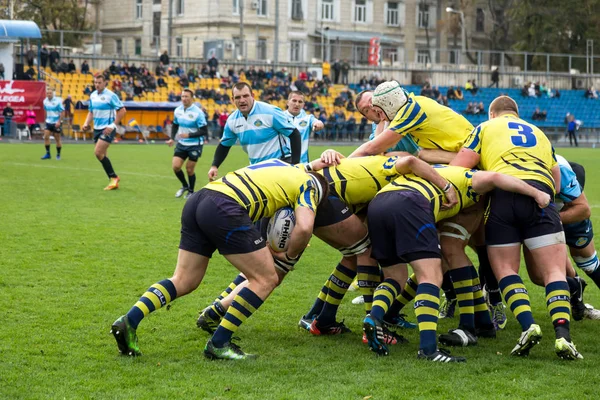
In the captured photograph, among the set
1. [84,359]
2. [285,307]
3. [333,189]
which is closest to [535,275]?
[333,189]

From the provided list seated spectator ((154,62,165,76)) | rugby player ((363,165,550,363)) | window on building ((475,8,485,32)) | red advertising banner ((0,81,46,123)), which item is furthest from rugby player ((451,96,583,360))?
window on building ((475,8,485,32))

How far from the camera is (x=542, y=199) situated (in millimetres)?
6629

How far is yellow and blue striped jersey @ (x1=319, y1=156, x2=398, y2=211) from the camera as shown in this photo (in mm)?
7031

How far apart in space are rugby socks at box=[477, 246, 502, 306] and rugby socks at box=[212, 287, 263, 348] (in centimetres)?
232

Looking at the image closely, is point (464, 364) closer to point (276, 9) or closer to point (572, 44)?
point (276, 9)

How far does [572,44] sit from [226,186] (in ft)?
222

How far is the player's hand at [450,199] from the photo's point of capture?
266 inches

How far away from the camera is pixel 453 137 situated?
25.3ft

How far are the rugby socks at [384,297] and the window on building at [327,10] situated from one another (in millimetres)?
63538

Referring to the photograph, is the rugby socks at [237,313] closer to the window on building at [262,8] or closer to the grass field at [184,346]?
the grass field at [184,346]

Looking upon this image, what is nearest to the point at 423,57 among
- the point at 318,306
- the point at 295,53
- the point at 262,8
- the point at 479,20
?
the point at 479,20

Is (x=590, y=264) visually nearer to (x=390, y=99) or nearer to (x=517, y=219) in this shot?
(x=517, y=219)

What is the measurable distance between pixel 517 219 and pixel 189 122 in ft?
36.7

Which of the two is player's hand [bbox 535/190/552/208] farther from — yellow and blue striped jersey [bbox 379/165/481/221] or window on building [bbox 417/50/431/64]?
window on building [bbox 417/50/431/64]
